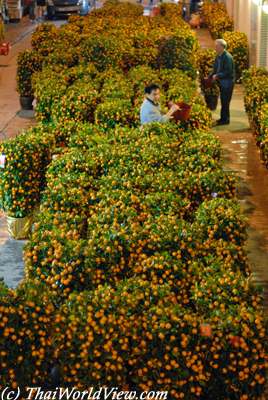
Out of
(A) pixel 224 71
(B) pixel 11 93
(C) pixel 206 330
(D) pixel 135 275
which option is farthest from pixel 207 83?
(C) pixel 206 330

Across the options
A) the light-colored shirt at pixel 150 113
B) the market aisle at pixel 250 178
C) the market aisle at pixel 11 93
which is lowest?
the market aisle at pixel 11 93

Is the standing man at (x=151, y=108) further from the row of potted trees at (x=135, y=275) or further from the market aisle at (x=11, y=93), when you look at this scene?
the market aisle at (x=11, y=93)

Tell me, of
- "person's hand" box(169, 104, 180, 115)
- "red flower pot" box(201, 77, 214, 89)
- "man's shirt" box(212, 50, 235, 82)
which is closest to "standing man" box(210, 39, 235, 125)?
"man's shirt" box(212, 50, 235, 82)

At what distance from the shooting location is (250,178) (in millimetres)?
13352

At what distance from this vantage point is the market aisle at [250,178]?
10.4 metres

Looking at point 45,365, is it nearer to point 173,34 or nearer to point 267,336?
point 267,336

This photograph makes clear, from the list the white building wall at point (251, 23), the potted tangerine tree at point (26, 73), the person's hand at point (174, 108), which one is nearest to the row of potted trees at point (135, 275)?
the person's hand at point (174, 108)

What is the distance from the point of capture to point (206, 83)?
16891 millimetres

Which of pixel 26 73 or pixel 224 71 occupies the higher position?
pixel 224 71

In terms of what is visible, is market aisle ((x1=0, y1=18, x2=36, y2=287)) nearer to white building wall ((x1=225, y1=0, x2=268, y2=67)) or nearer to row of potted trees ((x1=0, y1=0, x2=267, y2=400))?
row of potted trees ((x1=0, y1=0, x2=267, y2=400))

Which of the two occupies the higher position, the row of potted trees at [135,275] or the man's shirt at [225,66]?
the row of potted trees at [135,275]

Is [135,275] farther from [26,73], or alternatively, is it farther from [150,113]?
[26,73]

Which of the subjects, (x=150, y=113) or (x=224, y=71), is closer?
(x=150, y=113)

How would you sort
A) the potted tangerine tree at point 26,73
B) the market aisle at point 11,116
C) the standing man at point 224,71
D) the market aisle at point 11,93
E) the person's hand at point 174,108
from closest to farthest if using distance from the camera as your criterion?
the market aisle at point 11,116 < the person's hand at point 174,108 < the standing man at point 224,71 < the market aisle at point 11,93 < the potted tangerine tree at point 26,73
